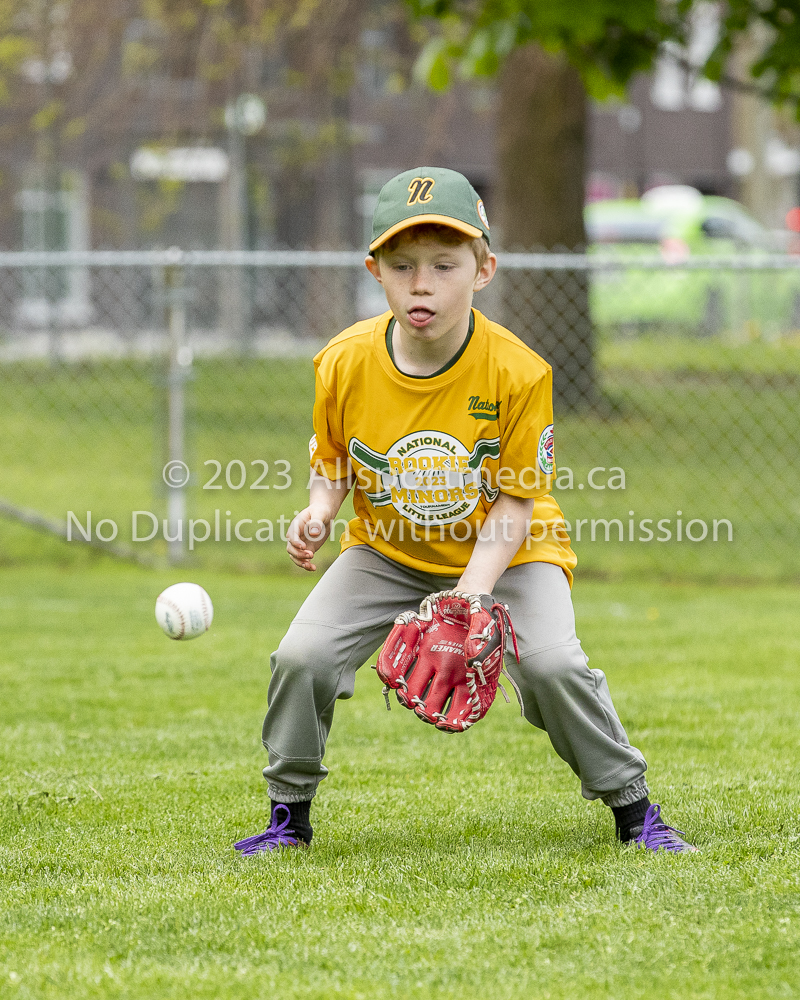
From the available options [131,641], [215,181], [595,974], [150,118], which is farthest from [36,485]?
[215,181]

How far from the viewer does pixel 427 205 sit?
122 inches

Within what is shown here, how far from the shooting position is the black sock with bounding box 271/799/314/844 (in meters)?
3.35

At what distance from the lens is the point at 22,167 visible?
20422 mm

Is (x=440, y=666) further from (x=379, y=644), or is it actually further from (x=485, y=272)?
(x=485, y=272)

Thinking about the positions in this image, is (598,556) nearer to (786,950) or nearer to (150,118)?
(786,950)

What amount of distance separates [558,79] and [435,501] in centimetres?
992

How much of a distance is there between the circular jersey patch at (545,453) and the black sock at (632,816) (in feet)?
2.84

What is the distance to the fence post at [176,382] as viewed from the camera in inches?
315

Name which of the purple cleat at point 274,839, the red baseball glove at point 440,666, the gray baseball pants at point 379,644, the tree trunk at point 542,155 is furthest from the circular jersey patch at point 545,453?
the tree trunk at point 542,155

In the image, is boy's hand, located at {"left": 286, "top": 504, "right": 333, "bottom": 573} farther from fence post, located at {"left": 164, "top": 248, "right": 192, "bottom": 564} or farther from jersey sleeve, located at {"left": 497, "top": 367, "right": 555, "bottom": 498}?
fence post, located at {"left": 164, "top": 248, "right": 192, "bottom": 564}

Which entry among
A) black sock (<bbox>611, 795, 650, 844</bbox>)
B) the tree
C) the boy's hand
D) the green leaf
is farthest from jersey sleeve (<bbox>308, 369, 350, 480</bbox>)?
the green leaf

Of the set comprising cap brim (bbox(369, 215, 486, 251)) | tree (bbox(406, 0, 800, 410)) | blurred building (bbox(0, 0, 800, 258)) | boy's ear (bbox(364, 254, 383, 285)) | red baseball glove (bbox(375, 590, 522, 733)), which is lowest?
red baseball glove (bbox(375, 590, 522, 733))

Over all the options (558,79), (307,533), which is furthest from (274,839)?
(558,79)

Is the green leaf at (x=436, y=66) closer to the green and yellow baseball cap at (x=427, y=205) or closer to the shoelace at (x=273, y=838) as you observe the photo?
the green and yellow baseball cap at (x=427, y=205)
